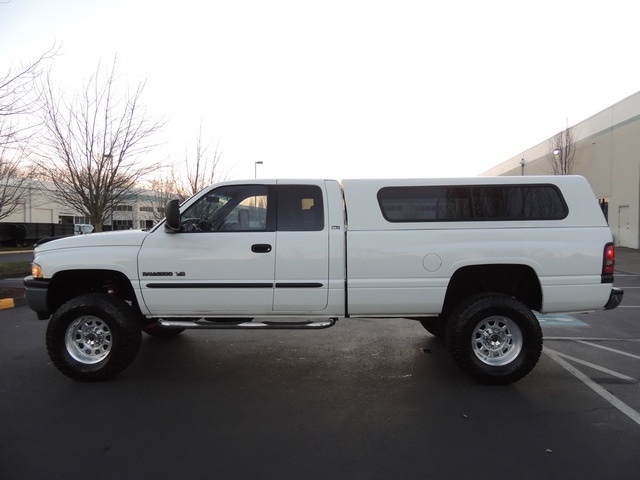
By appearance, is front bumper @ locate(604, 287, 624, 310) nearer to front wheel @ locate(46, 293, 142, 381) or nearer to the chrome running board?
the chrome running board

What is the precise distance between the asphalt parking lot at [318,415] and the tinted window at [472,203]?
1735mm

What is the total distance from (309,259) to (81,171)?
1021 cm

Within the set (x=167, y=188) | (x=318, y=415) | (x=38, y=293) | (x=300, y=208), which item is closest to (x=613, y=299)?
(x=318, y=415)

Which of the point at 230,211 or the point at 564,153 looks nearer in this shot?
the point at 230,211

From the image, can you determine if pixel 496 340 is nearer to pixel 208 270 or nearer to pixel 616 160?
pixel 208 270

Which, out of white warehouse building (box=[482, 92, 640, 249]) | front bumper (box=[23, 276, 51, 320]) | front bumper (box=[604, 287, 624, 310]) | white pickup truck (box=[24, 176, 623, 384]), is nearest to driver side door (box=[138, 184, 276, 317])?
white pickup truck (box=[24, 176, 623, 384])

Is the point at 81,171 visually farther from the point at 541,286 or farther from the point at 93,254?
the point at 541,286

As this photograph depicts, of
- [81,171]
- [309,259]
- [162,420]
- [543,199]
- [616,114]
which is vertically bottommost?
[162,420]

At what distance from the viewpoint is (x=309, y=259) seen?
4461mm

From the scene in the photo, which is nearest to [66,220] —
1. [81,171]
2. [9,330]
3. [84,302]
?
[81,171]

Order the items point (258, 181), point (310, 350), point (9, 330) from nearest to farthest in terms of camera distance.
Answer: point (258, 181), point (310, 350), point (9, 330)

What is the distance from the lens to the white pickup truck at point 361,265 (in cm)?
440

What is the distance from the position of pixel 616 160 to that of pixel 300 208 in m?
25.4

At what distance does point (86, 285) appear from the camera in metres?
4.91
